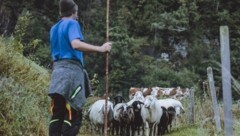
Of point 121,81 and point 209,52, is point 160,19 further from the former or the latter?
point 121,81

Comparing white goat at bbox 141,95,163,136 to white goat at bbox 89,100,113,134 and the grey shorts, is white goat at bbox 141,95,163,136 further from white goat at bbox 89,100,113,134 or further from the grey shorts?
the grey shorts

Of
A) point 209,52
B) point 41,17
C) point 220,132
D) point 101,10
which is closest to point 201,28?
point 209,52

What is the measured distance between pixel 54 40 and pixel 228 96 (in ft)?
5.54

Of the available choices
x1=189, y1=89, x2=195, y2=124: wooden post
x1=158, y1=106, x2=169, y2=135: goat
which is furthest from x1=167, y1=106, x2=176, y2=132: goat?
x1=189, y1=89, x2=195, y2=124: wooden post

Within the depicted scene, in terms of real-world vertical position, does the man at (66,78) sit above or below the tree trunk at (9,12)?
below

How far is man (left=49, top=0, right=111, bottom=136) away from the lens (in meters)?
4.71

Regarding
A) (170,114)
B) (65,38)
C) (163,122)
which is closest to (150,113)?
(163,122)

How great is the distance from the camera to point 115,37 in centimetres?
2845

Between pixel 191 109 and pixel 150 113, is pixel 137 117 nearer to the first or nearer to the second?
pixel 150 113

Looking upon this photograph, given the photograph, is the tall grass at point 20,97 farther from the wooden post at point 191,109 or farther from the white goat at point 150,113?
the wooden post at point 191,109

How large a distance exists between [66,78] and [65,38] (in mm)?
366

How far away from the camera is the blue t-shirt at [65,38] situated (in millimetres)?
4688

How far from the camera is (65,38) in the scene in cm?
477

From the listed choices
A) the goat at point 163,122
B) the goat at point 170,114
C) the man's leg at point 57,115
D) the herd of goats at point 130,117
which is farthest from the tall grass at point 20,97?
the goat at point 170,114
